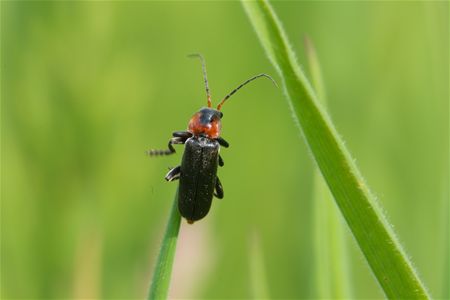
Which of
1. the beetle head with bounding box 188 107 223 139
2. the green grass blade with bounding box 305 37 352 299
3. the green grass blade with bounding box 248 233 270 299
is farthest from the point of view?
the beetle head with bounding box 188 107 223 139

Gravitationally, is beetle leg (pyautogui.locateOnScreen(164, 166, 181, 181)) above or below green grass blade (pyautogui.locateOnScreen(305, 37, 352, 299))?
above

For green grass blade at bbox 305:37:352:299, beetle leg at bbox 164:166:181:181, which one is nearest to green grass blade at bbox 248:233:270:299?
green grass blade at bbox 305:37:352:299

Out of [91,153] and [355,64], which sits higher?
[355,64]

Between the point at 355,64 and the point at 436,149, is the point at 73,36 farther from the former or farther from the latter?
the point at 436,149

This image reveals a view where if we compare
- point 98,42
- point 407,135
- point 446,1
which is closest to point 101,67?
point 98,42

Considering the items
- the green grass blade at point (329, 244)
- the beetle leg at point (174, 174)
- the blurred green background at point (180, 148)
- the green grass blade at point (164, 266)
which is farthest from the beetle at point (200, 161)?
the green grass blade at point (164, 266)

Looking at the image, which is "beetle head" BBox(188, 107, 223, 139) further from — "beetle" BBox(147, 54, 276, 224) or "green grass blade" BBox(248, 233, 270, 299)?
"green grass blade" BBox(248, 233, 270, 299)

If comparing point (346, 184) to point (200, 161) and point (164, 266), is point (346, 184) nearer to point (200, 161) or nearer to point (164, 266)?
point (164, 266)
